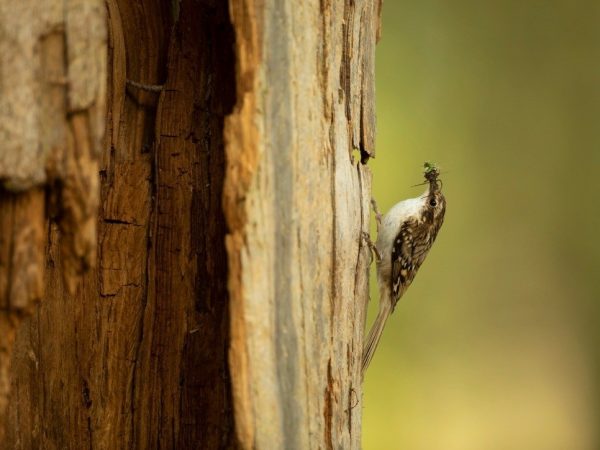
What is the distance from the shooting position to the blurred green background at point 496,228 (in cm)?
275

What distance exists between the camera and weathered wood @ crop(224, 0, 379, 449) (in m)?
1.16

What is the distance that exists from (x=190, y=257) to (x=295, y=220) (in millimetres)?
291

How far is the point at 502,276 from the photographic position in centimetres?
286

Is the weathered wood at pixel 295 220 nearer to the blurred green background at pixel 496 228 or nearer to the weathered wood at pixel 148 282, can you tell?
the weathered wood at pixel 148 282

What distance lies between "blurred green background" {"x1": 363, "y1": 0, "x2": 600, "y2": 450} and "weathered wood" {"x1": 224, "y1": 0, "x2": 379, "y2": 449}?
1.29 metres

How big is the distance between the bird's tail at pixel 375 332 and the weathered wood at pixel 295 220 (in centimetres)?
48

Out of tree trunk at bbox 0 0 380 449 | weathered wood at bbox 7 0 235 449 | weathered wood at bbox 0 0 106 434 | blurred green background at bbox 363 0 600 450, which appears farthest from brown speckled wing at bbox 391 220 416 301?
weathered wood at bbox 0 0 106 434

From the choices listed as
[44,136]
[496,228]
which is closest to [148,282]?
[44,136]

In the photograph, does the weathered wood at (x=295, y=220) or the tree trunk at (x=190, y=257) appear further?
the tree trunk at (x=190, y=257)

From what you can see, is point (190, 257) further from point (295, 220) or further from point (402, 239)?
point (402, 239)

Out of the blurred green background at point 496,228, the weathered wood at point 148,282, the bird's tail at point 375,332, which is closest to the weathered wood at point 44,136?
the weathered wood at point 148,282

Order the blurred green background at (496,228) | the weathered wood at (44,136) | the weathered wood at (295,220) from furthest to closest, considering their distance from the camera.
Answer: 1. the blurred green background at (496,228)
2. the weathered wood at (295,220)
3. the weathered wood at (44,136)

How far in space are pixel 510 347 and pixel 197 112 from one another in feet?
6.22

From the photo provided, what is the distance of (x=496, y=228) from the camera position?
2842 millimetres
